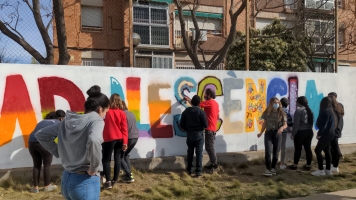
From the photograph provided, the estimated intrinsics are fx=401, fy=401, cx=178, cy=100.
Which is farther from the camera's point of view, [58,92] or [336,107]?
[336,107]

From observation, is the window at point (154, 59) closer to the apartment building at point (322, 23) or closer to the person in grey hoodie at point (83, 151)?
the apartment building at point (322, 23)

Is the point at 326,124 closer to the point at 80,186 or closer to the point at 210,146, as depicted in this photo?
the point at 210,146

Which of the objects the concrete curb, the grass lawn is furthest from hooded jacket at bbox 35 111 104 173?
the concrete curb

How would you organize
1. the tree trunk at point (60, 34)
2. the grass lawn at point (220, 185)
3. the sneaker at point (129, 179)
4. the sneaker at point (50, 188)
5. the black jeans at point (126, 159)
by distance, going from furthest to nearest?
the tree trunk at point (60, 34), the sneaker at point (129, 179), the black jeans at point (126, 159), the sneaker at point (50, 188), the grass lawn at point (220, 185)

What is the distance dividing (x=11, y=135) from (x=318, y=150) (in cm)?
618

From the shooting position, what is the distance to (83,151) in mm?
3742

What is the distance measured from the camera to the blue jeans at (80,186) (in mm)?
3674

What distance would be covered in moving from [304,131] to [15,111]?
6.11 metres

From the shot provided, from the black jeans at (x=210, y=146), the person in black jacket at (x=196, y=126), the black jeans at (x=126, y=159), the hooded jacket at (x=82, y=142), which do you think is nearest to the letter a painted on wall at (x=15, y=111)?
the black jeans at (x=126, y=159)

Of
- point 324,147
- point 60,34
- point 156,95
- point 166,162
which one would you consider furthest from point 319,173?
point 60,34

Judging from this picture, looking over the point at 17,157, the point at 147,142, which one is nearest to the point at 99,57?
the point at 147,142

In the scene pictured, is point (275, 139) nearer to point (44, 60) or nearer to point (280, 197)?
point (280, 197)

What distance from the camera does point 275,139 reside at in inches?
329

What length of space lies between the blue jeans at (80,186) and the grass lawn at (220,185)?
10.1ft
